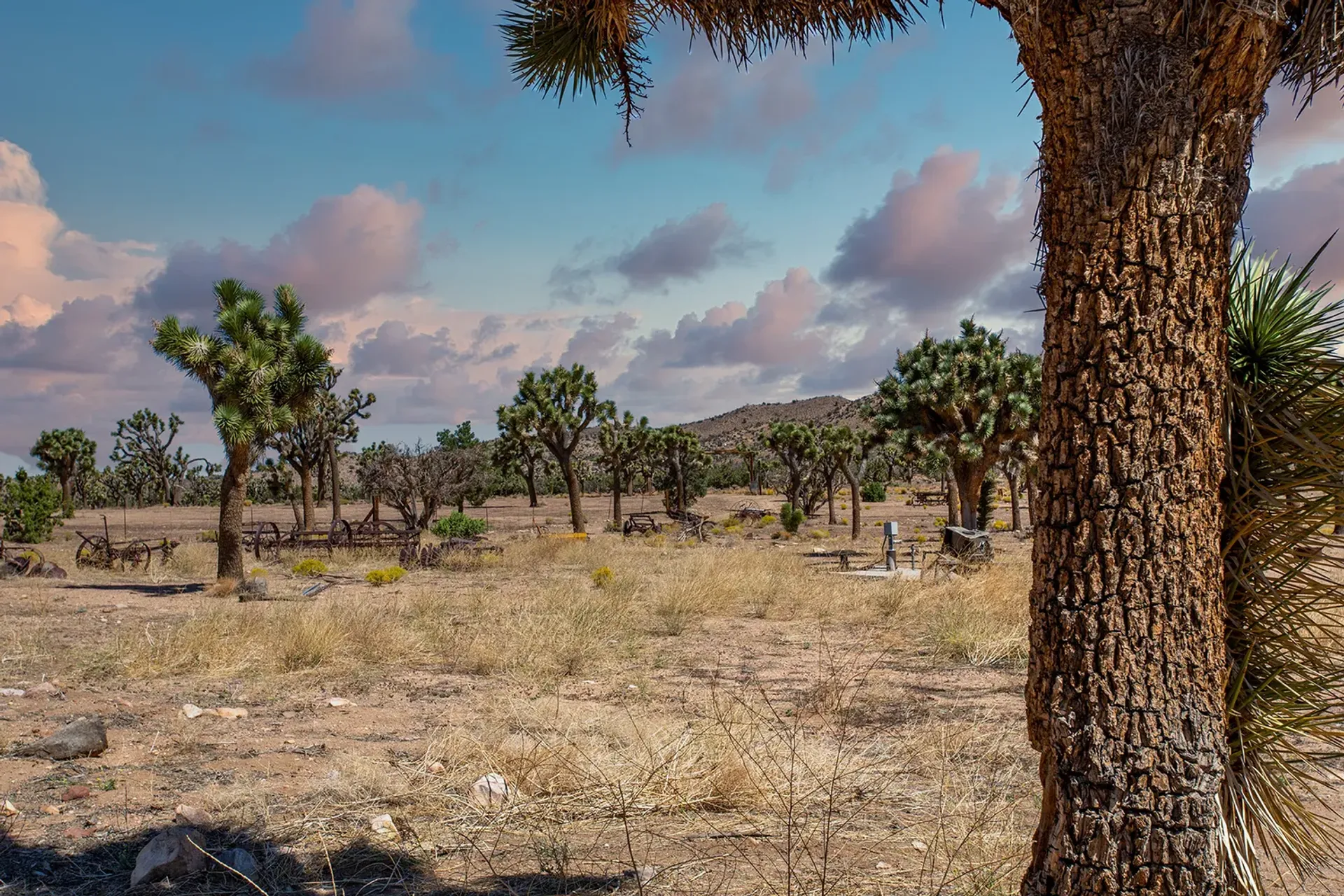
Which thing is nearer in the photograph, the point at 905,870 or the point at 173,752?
the point at 905,870

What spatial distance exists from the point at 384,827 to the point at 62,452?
61.1 m

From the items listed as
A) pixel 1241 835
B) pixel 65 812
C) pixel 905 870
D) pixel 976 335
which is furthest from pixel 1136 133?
pixel 976 335

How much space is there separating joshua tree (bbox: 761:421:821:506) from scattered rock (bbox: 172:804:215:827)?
36219 mm

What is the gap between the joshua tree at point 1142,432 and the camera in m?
3.01

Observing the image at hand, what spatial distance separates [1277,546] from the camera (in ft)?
10.5

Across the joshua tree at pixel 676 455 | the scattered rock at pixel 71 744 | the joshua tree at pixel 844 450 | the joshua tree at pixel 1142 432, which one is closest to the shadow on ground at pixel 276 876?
the scattered rock at pixel 71 744

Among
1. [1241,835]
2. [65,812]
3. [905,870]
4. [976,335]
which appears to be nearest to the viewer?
[1241,835]

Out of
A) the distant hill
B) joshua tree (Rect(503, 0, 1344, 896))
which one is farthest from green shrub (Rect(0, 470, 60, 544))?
the distant hill

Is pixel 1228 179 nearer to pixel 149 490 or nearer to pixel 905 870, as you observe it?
pixel 905 870

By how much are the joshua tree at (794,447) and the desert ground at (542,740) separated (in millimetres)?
26334

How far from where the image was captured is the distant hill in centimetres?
9938

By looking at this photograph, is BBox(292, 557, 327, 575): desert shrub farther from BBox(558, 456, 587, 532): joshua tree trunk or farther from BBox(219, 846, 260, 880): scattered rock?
BBox(219, 846, 260, 880): scattered rock

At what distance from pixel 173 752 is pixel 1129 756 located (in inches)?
261

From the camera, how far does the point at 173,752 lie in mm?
6906
